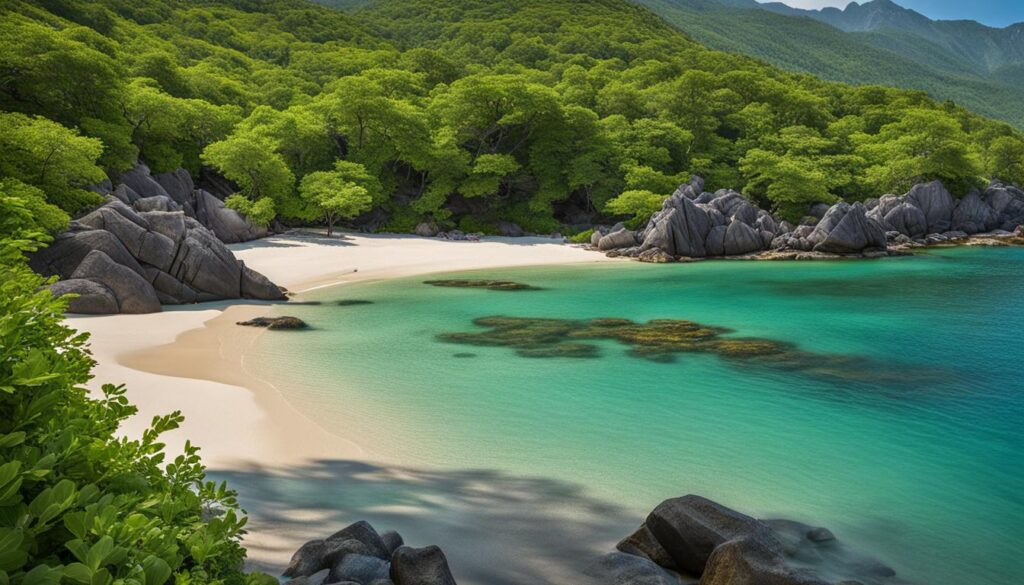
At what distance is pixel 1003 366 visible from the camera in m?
17.3

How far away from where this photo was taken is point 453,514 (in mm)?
7996

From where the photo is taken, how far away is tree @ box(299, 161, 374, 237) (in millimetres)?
45656

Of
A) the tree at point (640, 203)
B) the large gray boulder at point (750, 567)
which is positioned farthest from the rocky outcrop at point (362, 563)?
the tree at point (640, 203)

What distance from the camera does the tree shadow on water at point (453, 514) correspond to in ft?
22.5

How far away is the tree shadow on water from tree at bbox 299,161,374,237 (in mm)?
38540

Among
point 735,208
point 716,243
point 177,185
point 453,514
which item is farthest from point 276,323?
point 735,208

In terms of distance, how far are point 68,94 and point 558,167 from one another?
39025 millimetres

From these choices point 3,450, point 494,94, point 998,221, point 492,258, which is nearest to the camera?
point 3,450

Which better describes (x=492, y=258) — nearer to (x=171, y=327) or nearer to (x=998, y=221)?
(x=171, y=327)

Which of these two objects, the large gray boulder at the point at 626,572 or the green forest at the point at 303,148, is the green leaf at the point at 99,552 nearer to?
the green forest at the point at 303,148

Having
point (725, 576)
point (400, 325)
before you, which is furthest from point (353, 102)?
point (725, 576)

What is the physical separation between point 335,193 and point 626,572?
1711 inches

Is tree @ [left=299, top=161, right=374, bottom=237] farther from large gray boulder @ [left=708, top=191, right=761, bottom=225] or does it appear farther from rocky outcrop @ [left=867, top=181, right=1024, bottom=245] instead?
rocky outcrop @ [left=867, top=181, right=1024, bottom=245]

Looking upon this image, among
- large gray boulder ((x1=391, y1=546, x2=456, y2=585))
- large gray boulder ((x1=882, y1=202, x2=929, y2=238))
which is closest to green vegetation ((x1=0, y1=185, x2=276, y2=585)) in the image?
large gray boulder ((x1=391, y1=546, x2=456, y2=585))
